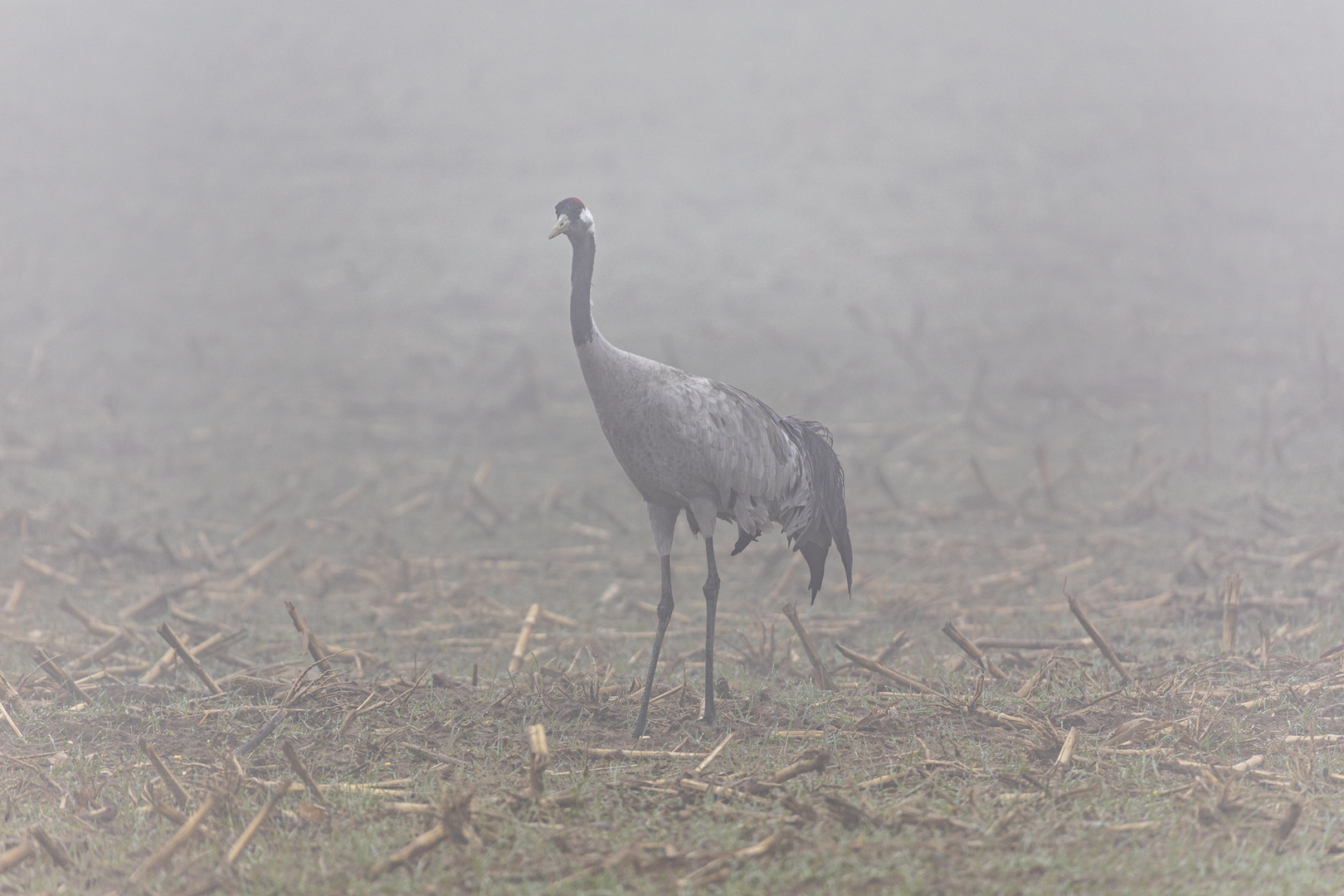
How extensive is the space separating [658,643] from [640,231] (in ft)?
50.5

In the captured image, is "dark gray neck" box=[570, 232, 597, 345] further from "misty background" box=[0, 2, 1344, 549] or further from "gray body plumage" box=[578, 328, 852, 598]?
"misty background" box=[0, 2, 1344, 549]

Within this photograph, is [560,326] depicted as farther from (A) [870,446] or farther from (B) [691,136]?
(B) [691,136]

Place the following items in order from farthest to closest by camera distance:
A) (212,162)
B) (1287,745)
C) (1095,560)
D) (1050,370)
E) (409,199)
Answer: (212,162) < (409,199) < (1050,370) < (1095,560) < (1287,745)

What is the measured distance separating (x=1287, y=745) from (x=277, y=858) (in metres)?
4.34

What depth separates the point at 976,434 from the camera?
13.1 metres

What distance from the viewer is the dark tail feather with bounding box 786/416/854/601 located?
6.04 meters

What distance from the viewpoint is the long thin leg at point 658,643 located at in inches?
209

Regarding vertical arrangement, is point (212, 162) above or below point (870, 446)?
above

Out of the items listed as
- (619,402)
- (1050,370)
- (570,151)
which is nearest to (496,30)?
(570,151)

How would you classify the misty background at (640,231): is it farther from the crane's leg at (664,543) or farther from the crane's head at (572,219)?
the crane's head at (572,219)

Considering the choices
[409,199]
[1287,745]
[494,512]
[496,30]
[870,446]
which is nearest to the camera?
[1287,745]

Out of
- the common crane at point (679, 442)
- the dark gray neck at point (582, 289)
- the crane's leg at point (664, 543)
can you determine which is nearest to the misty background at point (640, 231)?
the crane's leg at point (664, 543)

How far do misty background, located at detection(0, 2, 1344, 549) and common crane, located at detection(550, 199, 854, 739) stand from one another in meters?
5.28

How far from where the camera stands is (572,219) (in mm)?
5391
